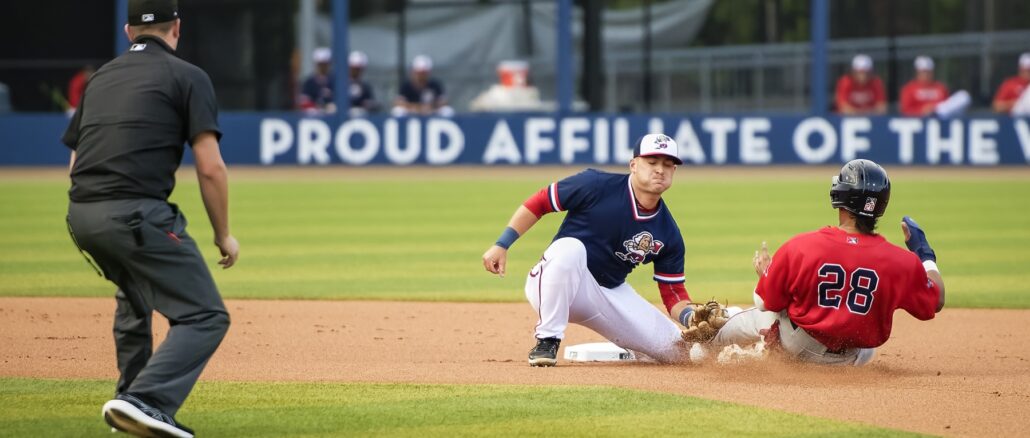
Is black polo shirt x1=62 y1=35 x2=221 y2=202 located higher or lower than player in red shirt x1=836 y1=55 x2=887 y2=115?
higher

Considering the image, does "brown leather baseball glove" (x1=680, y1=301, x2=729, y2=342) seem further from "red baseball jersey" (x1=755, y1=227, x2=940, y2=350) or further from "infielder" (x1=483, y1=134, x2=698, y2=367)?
"red baseball jersey" (x1=755, y1=227, x2=940, y2=350)

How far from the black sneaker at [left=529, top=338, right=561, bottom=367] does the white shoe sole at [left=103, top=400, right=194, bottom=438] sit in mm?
2423

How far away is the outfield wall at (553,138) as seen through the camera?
24.3 metres

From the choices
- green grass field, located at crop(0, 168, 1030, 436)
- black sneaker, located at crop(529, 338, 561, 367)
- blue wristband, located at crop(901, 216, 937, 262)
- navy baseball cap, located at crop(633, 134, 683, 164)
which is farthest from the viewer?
black sneaker, located at crop(529, 338, 561, 367)

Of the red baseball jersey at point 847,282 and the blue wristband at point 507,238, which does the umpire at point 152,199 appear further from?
the red baseball jersey at point 847,282

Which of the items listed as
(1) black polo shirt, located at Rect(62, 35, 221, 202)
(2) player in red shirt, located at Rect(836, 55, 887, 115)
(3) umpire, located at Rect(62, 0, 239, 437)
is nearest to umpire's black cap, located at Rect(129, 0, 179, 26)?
(3) umpire, located at Rect(62, 0, 239, 437)

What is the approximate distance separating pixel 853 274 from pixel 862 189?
0.39m

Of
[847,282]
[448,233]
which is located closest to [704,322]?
[847,282]

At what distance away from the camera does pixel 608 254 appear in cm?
696

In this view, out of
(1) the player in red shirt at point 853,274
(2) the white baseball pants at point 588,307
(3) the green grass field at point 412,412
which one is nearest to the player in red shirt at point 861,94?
(2) the white baseball pants at point 588,307

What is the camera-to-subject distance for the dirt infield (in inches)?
237

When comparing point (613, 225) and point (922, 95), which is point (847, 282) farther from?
point (922, 95)

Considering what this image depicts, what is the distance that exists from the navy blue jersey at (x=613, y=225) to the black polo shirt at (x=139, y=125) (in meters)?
2.30

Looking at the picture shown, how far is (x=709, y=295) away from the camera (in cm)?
1020
